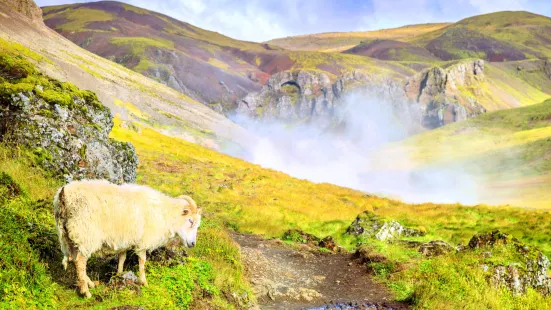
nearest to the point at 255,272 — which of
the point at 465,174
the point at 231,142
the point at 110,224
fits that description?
the point at 110,224

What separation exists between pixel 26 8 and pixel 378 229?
443ft

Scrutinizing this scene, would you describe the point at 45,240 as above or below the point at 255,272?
Result: above

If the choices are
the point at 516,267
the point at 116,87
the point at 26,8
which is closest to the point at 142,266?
the point at 516,267

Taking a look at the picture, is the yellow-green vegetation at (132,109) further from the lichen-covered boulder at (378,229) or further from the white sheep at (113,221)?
the white sheep at (113,221)

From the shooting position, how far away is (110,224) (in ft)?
27.5

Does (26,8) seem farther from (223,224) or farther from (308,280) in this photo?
(308,280)

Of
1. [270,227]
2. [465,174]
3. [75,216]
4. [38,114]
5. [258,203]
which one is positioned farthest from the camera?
[465,174]

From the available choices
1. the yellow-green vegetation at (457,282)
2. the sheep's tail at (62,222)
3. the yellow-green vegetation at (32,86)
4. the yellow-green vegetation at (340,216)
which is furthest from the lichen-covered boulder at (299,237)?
the sheep's tail at (62,222)

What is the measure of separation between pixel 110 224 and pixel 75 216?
77 centimetres

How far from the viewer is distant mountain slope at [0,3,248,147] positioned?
83688 millimetres

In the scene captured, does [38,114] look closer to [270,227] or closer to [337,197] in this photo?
[270,227]

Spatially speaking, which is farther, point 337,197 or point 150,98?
point 150,98

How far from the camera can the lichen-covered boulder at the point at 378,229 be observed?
77.3 feet

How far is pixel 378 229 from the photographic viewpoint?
931 inches
